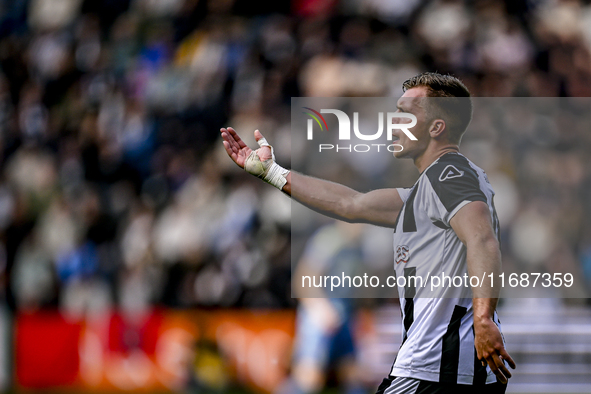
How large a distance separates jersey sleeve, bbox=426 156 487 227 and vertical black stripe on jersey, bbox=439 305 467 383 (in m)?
0.42

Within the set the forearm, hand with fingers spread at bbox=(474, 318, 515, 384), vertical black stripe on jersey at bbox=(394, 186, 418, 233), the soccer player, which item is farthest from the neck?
hand with fingers spread at bbox=(474, 318, 515, 384)

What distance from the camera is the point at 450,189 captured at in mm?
3096

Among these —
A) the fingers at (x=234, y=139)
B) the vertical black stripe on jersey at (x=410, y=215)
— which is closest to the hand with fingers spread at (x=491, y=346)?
the vertical black stripe on jersey at (x=410, y=215)

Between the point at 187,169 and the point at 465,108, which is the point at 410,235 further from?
the point at 187,169

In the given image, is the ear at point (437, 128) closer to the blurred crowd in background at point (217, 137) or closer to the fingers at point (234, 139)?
the fingers at point (234, 139)

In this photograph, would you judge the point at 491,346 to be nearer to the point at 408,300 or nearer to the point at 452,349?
the point at 452,349

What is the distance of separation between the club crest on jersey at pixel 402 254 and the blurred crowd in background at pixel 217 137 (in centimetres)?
462

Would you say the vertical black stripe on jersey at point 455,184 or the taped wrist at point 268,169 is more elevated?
the taped wrist at point 268,169

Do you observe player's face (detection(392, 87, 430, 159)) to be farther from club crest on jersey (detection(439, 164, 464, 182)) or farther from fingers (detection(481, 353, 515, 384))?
fingers (detection(481, 353, 515, 384))

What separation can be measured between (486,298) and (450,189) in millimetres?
514

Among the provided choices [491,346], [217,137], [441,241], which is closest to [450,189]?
[441,241]

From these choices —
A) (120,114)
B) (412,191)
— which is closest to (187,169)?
(120,114)

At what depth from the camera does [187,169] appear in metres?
10.4

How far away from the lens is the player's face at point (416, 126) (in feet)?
11.1
